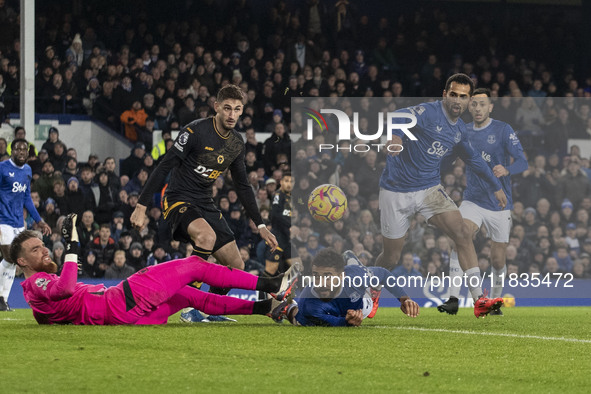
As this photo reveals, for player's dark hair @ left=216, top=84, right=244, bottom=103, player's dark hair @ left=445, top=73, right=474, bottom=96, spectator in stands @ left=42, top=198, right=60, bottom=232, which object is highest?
player's dark hair @ left=445, top=73, right=474, bottom=96

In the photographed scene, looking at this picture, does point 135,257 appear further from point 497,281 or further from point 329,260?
point 329,260

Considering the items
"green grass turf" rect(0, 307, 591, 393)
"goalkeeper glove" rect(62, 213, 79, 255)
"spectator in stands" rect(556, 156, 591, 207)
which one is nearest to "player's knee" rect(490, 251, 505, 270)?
"spectator in stands" rect(556, 156, 591, 207)

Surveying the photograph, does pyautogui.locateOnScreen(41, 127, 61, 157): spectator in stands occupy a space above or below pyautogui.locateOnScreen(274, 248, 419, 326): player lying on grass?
above

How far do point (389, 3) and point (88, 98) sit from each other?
9737mm

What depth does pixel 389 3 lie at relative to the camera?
1024 inches

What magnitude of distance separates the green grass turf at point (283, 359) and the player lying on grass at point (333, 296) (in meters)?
0.20

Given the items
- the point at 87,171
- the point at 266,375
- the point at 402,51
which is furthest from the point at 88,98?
the point at 266,375

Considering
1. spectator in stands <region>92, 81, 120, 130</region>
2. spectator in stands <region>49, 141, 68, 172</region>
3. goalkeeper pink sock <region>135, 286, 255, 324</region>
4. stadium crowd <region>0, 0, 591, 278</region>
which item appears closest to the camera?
goalkeeper pink sock <region>135, 286, 255, 324</region>

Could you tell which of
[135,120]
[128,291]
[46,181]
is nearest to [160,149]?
[135,120]

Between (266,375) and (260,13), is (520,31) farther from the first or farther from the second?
(266,375)

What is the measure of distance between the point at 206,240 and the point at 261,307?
2.75 feet

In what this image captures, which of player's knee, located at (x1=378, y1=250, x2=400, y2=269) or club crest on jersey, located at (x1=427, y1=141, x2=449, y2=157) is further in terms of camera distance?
club crest on jersey, located at (x1=427, y1=141, x2=449, y2=157)

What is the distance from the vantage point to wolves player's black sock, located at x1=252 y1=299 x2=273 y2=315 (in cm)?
794

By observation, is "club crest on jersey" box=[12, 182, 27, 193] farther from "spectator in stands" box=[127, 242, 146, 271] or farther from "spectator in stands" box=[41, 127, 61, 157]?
"spectator in stands" box=[41, 127, 61, 157]
